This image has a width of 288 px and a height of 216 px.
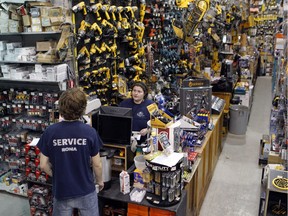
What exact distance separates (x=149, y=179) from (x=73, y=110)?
98cm

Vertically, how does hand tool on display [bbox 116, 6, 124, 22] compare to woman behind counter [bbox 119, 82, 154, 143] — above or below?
above

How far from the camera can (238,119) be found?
7055 millimetres

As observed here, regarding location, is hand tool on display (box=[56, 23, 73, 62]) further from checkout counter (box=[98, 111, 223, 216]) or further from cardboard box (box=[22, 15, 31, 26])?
checkout counter (box=[98, 111, 223, 216])

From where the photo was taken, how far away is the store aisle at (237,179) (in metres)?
4.31

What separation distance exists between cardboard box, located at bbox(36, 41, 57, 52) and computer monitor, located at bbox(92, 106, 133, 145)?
4.30 feet

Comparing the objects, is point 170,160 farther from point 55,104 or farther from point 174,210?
point 55,104

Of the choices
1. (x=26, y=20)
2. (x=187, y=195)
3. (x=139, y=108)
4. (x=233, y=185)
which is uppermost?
(x=26, y=20)

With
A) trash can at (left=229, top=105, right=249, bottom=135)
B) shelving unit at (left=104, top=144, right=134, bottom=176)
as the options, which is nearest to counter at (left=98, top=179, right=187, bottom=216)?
shelving unit at (left=104, top=144, right=134, bottom=176)

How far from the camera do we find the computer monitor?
321cm

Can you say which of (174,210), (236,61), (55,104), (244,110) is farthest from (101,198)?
(236,61)

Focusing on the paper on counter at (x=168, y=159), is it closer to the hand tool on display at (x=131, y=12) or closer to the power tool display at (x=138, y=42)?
the power tool display at (x=138, y=42)

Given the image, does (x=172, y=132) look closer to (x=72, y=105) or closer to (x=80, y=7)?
(x=72, y=105)

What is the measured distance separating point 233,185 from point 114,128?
8.55ft

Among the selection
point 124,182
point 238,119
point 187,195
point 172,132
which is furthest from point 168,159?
point 238,119
